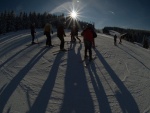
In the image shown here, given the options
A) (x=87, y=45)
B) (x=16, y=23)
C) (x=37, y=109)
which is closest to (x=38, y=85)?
(x=37, y=109)

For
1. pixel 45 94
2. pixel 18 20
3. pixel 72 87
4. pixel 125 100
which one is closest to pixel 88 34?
pixel 72 87

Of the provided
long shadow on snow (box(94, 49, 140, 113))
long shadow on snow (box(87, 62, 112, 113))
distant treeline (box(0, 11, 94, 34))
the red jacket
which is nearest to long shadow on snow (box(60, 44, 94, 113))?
long shadow on snow (box(87, 62, 112, 113))

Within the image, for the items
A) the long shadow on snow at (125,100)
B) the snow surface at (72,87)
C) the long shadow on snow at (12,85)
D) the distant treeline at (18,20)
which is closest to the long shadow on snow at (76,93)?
the snow surface at (72,87)

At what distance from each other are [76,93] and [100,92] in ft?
2.90

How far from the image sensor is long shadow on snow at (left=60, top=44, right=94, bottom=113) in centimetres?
699

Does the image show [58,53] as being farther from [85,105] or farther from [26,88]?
[85,105]

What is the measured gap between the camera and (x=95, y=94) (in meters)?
8.12

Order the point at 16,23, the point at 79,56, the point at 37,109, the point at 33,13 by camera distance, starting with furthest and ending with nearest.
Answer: the point at 33,13 < the point at 16,23 < the point at 79,56 < the point at 37,109

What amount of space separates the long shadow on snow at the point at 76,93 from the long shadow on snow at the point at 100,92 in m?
0.31

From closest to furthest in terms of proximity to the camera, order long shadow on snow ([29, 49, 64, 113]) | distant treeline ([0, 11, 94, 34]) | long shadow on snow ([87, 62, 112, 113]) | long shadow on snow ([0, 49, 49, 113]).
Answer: long shadow on snow ([29, 49, 64, 113]) < long shadow on snow ([87, 62, 112, 113]) < long shadow on snow ([0, 49, 49, 113]) < distant treeline ([0, 11, 94, 34])

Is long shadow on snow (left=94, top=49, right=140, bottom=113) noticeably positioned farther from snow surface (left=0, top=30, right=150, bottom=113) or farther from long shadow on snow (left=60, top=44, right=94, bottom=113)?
long shadow on snow (left=60, top=44, right=94, bottom=113)

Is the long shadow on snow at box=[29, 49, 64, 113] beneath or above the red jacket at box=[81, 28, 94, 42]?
beneath

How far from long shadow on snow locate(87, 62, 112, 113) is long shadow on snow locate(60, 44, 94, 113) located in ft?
1.00

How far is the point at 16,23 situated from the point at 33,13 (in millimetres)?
18856
